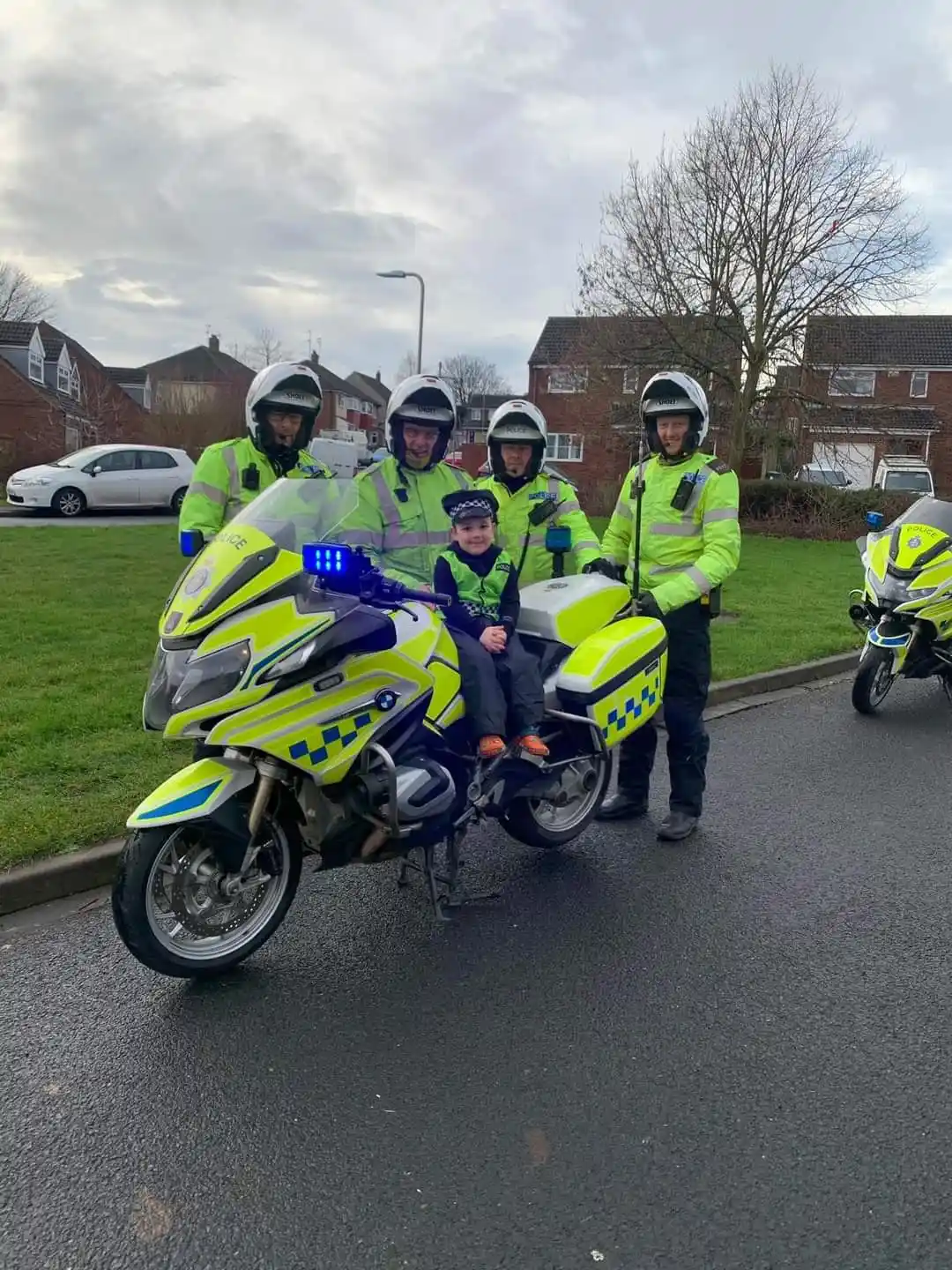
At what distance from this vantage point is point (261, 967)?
329cm

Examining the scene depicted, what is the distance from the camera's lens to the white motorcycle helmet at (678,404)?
14.2 feet

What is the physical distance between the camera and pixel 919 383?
43125mm

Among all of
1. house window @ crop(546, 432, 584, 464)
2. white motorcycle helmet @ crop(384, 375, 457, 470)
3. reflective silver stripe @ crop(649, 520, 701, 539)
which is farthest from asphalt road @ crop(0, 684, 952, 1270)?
house window @ crop(546, 432, 584, 464)

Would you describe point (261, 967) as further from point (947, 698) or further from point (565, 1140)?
point (947, 698)

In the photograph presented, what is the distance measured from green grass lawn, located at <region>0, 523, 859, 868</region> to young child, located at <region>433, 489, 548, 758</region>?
1.77m

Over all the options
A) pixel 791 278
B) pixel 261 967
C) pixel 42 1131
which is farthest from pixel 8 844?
pixel 791 278

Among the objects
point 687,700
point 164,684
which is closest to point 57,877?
point 164,684

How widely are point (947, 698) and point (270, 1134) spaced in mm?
6646

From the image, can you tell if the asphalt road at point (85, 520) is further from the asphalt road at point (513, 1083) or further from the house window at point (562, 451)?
the house window at point (562, 451)

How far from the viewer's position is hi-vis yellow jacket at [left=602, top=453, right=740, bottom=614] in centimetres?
429

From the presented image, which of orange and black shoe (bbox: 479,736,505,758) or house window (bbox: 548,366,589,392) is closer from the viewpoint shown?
orange and black shoe (bbox: 479,736,505,758)

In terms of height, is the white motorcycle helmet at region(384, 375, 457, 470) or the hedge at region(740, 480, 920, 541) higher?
the white motorcycle helmet at region(384, 375, 457, 470)

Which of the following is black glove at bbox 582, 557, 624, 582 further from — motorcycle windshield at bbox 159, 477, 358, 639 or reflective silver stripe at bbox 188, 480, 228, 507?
reflective silver stripe at bbox 188, 480, 228, 507

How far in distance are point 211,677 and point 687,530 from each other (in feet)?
8.28
